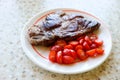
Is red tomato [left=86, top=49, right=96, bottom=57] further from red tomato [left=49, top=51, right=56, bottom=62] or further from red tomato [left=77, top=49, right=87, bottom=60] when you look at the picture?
red tomato [left=49, top=51, right=56, bottom=62]

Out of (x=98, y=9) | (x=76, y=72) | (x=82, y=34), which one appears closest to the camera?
(x=76, y=72)

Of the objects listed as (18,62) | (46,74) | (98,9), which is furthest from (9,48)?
(98,9)

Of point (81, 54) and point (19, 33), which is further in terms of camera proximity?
point (19, 33)

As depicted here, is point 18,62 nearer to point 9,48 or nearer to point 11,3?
point 9,48

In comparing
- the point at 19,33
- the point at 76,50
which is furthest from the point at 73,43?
the point at 19,33

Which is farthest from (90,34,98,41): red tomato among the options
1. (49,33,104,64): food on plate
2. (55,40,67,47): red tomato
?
(55,40,67,47): red tomato

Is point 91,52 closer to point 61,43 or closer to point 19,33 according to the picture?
point 61,43
